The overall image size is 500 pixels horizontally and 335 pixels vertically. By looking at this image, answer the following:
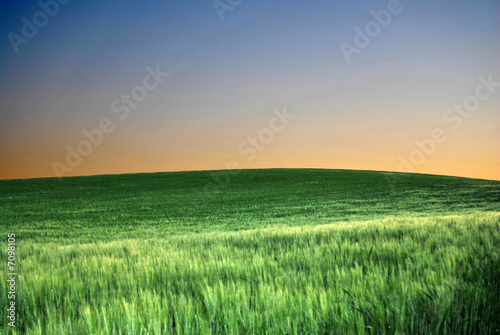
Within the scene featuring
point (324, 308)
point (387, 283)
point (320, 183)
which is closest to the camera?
point (324, 308)

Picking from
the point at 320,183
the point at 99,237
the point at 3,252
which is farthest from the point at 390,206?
the point at 3,252

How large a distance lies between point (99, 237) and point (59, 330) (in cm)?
1468

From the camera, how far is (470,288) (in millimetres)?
2027

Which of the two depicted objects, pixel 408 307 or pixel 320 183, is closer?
pixel 408 307

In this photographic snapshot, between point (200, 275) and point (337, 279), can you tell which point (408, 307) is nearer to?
point (337, 279)

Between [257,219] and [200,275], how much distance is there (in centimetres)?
1639

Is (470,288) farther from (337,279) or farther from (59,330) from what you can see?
(59,330)

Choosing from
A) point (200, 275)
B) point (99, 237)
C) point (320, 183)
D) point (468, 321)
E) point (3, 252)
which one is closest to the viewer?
point (468, 321)

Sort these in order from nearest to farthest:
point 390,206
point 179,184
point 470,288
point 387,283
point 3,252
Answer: point 470,288, point 387,283, point 3,252, point 390,206, point 179,184

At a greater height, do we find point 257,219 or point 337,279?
point 337,279

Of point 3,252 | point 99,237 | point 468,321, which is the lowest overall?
point 99,237

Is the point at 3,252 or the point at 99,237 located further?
the point at 99,237

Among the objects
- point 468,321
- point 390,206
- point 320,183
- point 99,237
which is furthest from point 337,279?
point 320,183

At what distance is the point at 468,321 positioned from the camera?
5.40 feet
